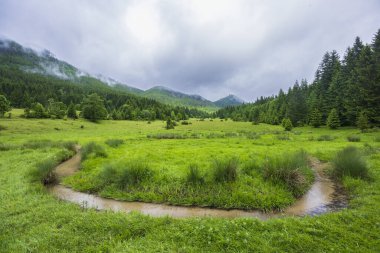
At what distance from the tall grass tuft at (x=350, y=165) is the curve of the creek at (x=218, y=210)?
932 mm

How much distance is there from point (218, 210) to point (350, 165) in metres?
9.00

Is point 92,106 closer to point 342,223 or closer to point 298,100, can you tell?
point 298,100

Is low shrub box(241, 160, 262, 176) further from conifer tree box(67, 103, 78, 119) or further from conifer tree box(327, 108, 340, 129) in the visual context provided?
conifer tree box(67, 103, 78, 119)

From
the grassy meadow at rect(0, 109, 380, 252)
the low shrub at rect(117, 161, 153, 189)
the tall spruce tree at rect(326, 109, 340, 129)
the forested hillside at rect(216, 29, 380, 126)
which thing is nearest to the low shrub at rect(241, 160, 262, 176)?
the grassy meadow at rect(0, 109, 380, 252)

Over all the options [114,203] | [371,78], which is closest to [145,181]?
[114,203]

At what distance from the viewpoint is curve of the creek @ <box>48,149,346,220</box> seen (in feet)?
30.8

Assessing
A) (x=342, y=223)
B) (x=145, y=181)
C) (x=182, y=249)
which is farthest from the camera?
(x=145, y=181)

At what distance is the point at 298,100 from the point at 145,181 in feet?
207

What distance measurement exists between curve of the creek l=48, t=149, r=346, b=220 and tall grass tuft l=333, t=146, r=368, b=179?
932mm

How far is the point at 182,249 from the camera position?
628 cm

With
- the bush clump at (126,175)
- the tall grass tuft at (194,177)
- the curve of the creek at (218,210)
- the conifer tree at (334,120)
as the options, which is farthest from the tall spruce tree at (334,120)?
the bush clump at (126,175)

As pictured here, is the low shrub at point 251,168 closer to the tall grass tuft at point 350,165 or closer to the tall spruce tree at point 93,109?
the tall grass tuft at point 350,165

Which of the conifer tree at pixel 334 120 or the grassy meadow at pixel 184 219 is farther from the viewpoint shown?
the conifer tree at pixel 334 120

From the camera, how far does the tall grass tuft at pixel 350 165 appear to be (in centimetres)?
1216
